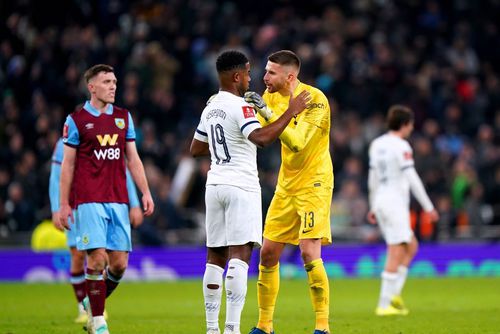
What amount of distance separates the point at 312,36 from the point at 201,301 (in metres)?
11.4

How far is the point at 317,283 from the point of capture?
1056 cm

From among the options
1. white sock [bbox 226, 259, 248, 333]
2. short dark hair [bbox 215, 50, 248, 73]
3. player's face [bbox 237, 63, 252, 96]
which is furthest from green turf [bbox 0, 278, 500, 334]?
short dark hair [bbox 215, 50, 248, 73]

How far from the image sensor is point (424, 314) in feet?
46.9

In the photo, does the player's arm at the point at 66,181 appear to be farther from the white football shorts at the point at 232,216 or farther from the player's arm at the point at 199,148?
the white football shorts at the point at 232,216

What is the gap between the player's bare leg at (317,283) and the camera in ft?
34.3

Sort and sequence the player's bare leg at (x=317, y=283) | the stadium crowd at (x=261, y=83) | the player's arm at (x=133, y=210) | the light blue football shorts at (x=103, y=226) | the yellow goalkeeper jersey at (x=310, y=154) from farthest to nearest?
the stadium crowd at (x=261, y=83) → the player's arm at (x=133, y=210) → the yellow goalkeeper jersey at (x=310, y=154) → the light blue football shorts at (x=103, y=226) → the player's bare leg at (x=317, y=283)

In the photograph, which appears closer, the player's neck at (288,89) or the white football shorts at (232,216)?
the white football shorts at (232,216)

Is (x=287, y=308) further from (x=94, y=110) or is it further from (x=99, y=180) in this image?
(x=94, y=110)

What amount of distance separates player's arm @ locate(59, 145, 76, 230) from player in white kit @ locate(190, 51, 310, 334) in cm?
156

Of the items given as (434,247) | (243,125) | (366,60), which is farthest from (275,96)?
(366,60)

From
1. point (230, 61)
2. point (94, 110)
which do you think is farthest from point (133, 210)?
point (230, 61)

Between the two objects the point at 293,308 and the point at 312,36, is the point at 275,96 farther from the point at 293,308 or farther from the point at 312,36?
the point at 312,36

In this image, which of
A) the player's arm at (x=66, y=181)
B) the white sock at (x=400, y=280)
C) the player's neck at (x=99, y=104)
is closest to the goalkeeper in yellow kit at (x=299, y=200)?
the player's neck at (x=99, y=104)

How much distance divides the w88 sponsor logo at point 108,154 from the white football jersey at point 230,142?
1.35 m
